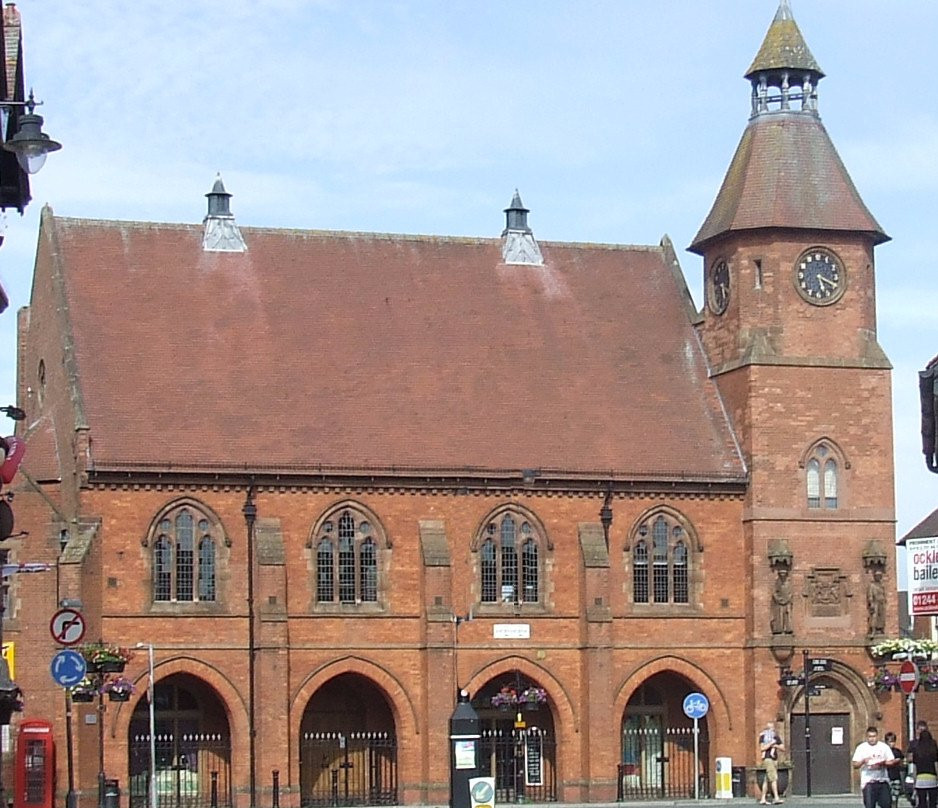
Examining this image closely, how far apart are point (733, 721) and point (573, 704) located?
15.1 feet

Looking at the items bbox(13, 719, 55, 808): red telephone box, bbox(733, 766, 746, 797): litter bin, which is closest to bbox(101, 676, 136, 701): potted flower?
bbox(13, 719, 55, 808): red telephone box

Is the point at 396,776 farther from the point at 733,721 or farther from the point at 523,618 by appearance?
the point at 733,721

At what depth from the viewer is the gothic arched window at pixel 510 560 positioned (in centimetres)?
6097

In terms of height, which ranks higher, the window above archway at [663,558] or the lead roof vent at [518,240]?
the lead roof vent at [518,240]

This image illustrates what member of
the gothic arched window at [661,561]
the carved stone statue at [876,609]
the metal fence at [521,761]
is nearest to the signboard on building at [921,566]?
the carved stone statue at [876,609]

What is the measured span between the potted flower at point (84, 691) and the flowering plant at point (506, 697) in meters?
12.6

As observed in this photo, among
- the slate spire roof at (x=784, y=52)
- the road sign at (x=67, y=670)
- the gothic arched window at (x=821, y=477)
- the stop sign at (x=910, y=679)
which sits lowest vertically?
the stop sign at (x=910, y=679)

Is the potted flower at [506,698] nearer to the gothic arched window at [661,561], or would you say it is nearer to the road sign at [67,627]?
the gothic arched window at [661,561]

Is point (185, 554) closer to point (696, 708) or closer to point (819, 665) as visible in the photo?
point (696, 708)

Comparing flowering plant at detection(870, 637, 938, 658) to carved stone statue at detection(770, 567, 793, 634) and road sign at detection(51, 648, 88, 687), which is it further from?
road sign at detection(51, 648, 88, 687)

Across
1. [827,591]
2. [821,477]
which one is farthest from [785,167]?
[827,591]

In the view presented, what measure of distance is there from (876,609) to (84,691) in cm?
2327

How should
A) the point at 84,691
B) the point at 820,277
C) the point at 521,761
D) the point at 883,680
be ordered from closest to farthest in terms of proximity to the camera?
the point at 84,691
the point at 883,680
the point at 521,761
the point at 820,277

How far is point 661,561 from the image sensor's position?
62156 millimetres
